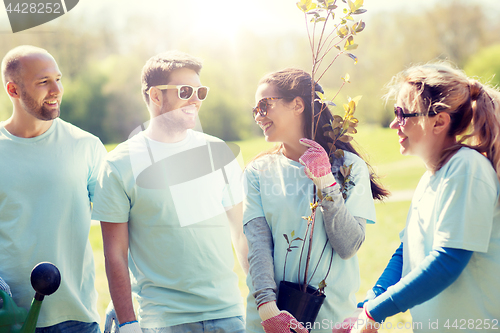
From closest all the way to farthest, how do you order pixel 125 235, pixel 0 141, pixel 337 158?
pixel 337 158, pixel 125 235, pixel 0 141

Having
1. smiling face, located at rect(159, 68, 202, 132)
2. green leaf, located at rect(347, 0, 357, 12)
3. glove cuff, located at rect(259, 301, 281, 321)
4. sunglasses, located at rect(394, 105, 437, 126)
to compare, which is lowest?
glove cuff, located at rect(259, 301, 281, 321)

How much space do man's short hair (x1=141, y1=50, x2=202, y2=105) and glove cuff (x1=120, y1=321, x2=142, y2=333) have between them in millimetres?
1257

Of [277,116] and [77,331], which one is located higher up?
[277,116]

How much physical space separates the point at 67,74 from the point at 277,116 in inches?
1369

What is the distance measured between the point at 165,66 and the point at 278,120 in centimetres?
82

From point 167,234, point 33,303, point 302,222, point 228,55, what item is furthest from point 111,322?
point 228,55

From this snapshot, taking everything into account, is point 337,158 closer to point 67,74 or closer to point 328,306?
point 328,306

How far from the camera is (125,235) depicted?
2.18 metres

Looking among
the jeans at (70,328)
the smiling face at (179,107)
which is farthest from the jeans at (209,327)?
the smiling face at (179,107)

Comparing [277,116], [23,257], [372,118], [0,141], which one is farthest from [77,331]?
[372,118]

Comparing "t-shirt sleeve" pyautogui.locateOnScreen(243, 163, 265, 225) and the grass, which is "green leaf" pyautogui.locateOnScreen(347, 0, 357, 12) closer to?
the grass

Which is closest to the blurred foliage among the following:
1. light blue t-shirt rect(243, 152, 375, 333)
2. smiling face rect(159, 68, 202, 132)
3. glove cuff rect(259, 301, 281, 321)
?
smiling face rect(159, 68, 202, 132)

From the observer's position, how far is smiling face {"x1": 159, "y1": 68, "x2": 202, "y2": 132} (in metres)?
2.41

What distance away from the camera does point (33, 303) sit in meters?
1.94
